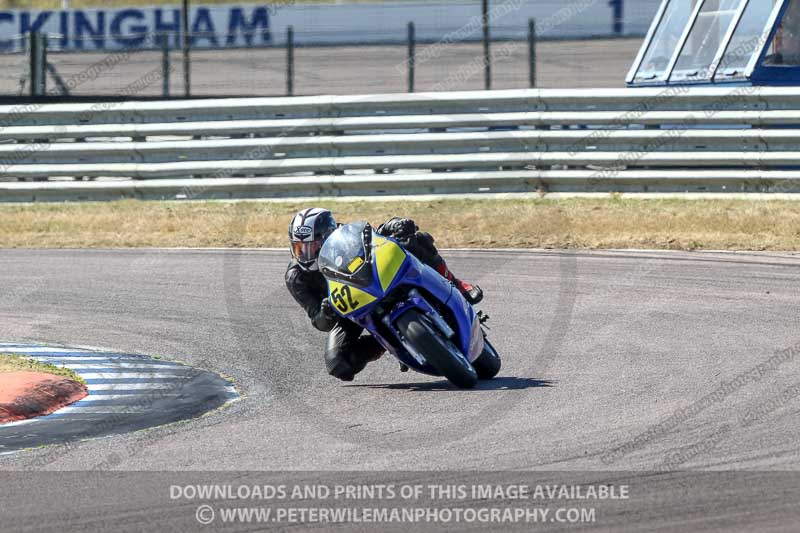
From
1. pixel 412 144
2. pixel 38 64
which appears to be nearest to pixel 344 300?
pixel 412 144

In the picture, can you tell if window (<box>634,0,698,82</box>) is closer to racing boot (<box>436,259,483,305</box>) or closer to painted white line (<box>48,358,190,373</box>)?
racing boot (<box>436,259,483,305</box>)

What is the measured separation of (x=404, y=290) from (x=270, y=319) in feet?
10.4

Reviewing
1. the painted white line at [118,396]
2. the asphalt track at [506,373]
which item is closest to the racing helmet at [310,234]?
the asphalt track at [506,373]

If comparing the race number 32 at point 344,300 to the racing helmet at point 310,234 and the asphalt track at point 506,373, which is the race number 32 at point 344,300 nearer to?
the racing helmet at point 310,234

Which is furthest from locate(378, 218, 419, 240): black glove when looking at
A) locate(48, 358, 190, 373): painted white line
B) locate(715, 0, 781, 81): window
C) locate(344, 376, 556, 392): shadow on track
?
locate(715, 0, 781, 81): window

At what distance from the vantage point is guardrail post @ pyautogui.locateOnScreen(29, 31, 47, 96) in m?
21.1

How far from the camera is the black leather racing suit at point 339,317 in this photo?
837 cm

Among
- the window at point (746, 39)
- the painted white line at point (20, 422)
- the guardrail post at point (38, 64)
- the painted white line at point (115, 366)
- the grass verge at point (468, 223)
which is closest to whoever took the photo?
the painted white line at point (20, 422)

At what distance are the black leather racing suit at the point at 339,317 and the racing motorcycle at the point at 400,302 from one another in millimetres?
267

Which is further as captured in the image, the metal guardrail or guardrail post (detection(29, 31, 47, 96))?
guardrail post (detection(29, 31, 47, 96))

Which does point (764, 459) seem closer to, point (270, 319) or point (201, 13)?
point (270, 319)

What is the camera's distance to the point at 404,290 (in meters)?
7.98

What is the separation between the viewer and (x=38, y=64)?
2131 cm

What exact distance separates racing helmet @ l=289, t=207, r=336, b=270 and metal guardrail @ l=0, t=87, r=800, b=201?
7804 mm
